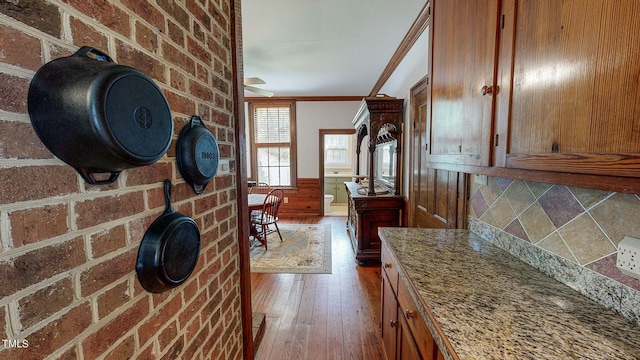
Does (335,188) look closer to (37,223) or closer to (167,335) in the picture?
(167,335)

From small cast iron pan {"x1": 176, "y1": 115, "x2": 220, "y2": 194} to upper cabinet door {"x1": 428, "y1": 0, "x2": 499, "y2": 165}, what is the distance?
111cm

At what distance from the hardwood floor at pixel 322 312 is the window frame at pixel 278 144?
277cm

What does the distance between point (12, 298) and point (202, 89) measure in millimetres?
860

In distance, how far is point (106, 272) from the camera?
62 cm

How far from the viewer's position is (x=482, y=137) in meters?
1.02

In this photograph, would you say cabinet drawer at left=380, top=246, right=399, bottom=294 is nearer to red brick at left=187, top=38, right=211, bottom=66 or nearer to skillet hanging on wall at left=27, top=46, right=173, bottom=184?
skillet hanging on wall at left=27, top=46, right=173, bottom=184

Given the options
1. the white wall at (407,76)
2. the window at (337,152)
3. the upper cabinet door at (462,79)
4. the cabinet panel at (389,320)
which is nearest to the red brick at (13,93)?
the upper cabinet door at (462,79)

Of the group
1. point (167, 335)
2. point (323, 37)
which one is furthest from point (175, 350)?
point (323, 37)

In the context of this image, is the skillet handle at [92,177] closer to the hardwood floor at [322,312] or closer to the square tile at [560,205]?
the square tile at [560,205]

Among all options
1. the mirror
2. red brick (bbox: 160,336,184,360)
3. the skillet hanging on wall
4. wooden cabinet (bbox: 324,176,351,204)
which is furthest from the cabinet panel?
wooden cabinet (bbox: 324,176,351,204)

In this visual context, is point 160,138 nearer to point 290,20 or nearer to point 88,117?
point 88,117

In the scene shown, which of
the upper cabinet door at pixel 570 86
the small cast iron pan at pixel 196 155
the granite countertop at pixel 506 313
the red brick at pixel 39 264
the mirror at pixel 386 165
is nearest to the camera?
the red brick at pixel 39 264

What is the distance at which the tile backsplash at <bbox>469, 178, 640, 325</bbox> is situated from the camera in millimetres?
793

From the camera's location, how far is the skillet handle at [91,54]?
1.80ft
